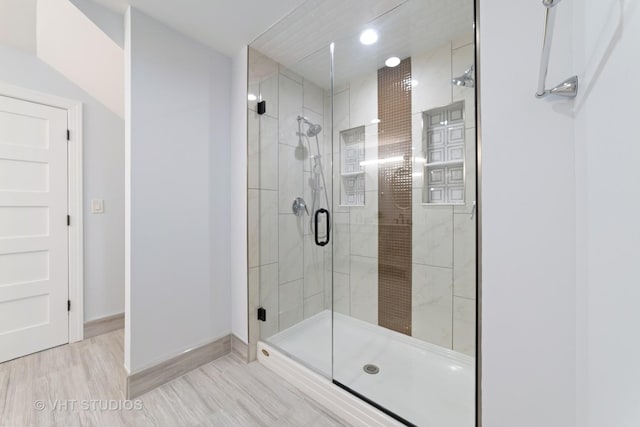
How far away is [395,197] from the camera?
2.04m

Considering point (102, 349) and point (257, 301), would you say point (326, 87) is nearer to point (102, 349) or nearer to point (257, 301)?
point (257, 301)

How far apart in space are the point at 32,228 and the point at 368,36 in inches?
120

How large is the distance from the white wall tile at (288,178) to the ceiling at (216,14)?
845 mm

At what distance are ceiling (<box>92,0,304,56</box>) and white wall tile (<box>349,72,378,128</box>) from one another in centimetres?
77

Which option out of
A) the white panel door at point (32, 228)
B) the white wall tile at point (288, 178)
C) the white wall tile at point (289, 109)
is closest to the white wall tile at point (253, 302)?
the white wall tile at point (288, 178)

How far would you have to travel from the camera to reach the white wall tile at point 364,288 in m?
2.23

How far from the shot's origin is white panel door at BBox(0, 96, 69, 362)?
6.33ft

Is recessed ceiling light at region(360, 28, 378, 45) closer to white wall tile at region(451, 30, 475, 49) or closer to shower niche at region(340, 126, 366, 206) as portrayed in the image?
white wall tile at region(451, 30, 475, 49)
